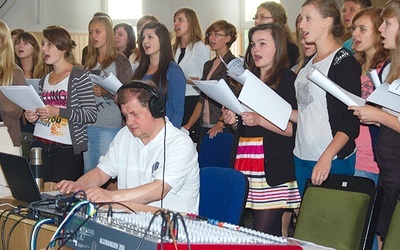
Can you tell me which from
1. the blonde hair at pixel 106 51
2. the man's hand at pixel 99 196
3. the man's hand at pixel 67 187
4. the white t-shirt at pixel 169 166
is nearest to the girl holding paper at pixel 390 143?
the white t-shirt at pixel 169 166

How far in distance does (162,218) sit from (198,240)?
154 mm

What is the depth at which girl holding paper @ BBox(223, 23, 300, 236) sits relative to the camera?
11.7 feet

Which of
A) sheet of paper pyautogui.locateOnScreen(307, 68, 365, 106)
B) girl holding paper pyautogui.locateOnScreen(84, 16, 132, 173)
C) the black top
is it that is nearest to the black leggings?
the black top

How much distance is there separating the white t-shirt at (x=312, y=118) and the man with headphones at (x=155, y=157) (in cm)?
71

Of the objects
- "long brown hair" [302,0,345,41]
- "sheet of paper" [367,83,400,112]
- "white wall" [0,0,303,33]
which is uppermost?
"white wall" [0,0,303,33]

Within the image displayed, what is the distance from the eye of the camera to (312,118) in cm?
346

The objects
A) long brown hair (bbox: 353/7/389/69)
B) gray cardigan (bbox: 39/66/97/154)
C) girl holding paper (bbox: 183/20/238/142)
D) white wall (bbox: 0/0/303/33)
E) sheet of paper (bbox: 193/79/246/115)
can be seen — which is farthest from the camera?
white wall (bbox: 0/0/303/33)

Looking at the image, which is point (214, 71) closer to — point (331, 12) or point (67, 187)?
point (331, 12)

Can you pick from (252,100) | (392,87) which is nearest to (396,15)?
(392,87)

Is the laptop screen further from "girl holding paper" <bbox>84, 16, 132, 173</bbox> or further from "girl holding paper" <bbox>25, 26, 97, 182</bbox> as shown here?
"girl holding paper" <bbox>84, 16, 132, 173</bbox>

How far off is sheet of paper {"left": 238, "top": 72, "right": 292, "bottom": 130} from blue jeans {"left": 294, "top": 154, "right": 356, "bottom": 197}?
0.26 m

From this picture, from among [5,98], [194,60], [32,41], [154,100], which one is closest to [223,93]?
[154,100]

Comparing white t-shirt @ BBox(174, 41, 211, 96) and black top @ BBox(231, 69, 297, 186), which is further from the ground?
white t-shirt @ BBox(174, 41, 211, 96)

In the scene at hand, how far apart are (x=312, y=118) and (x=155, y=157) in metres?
0.90
